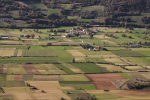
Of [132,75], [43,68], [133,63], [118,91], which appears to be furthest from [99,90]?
[133,63]

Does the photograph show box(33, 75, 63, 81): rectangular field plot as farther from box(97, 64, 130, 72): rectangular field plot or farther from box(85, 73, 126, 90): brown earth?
box(97, 64, 130, 72): rectangular field plot

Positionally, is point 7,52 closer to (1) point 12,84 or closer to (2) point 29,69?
(2) point 29,69

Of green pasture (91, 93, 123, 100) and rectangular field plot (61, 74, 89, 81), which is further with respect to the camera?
rectangular field plot (61, 74, 89, 81)

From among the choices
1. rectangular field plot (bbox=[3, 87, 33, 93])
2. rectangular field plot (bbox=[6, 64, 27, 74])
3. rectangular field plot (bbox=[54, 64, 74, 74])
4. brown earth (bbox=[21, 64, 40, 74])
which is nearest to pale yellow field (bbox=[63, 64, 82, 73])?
rectangular field plot (bbox=[54, 64, 74, 74])

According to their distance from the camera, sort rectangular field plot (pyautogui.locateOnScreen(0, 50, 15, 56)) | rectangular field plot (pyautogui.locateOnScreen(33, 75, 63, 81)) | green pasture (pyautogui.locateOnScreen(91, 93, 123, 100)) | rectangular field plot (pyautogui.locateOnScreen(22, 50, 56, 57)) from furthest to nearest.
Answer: rectangular field plot (pyautogui.locateOnScreen(22, 50, 56, 57)) < rectangular field plot (pyautogui.locateOnScreen(0, 50, 15, 56)) < rectangular field plot (pyautogui.locateOnScreen(33, 75, 63, 81)) < green pasture (pyautogui.locateOnScreen(91, 93, 123, 100))

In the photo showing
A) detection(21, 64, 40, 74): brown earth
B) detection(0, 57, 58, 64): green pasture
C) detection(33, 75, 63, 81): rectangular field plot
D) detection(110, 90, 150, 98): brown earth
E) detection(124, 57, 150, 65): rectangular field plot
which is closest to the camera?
detection(110, 90, 150, 98): brown earth

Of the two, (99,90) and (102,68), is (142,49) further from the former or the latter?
(99,90)

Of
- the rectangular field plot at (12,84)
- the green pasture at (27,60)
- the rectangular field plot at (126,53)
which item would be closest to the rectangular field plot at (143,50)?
the rectangular field plot at (126,53)
